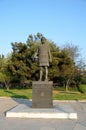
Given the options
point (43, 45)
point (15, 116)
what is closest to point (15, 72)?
point (43, 45)

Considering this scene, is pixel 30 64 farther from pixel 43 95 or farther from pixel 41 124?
pixel 41 124

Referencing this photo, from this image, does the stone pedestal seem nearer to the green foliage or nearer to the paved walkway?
the paved walkway

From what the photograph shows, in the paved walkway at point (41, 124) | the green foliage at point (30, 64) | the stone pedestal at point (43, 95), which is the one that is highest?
the green foliage at point (30, 64)

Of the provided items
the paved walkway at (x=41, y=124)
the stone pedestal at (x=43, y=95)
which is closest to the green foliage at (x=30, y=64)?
the stone pedestal at (x=43, y=95)

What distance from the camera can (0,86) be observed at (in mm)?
39531

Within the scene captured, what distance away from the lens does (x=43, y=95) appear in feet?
39.3

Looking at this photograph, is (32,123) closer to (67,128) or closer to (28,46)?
(67,128)

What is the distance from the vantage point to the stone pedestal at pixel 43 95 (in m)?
11.9

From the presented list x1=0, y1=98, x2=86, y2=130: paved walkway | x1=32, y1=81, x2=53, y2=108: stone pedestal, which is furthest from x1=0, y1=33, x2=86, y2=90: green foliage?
x1=0, y1=98, x2=86, y2=130: paved walkway

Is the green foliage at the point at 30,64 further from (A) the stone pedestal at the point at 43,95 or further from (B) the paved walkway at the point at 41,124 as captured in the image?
(B) the paved walkway at the point at 41,124

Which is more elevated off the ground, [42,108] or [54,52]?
[54,52]

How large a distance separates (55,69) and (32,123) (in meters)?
20.1

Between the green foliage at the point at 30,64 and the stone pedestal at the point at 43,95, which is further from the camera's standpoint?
the green foliage at the point at 30,64

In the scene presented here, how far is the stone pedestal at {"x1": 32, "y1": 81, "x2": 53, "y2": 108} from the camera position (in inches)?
470
